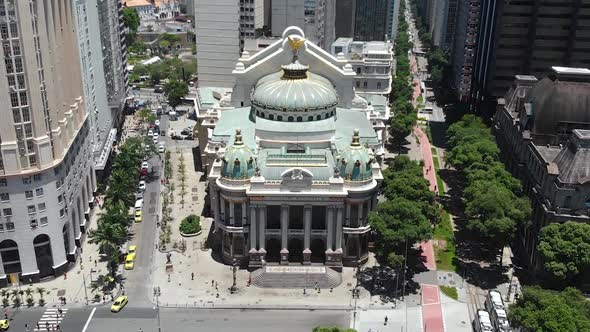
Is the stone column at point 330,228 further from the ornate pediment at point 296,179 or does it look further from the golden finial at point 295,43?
the golden finial at point 295,43

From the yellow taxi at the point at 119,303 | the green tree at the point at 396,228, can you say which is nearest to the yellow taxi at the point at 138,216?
the yellow taxi at the point at 119,303

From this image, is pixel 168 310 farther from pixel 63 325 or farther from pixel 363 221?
pixel 363 221

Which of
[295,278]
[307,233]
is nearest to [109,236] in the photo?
[295,278]

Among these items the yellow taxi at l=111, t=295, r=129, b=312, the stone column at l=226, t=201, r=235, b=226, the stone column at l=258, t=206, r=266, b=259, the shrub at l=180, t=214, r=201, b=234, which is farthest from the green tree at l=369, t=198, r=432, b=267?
the yellow taxi at l=111, t=295, r=129, b=312

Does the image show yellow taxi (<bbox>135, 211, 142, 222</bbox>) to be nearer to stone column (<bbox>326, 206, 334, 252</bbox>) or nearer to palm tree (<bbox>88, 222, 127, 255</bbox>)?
palm tree (<bbox>88, 222, 127, 255</bbox>)

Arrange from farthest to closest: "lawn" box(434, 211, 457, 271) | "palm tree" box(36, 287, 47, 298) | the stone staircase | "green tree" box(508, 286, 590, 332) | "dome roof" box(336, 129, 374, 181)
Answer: "lawn" box(434, 211, 457, 271), "dome roof" box(336, 129, 374, 181), the stone staircase, "palm tree" box(36, 287, 47, 298), "green tree" box(508, 286, 590, 332)

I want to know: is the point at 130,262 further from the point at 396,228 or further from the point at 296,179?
the point at 396,228
